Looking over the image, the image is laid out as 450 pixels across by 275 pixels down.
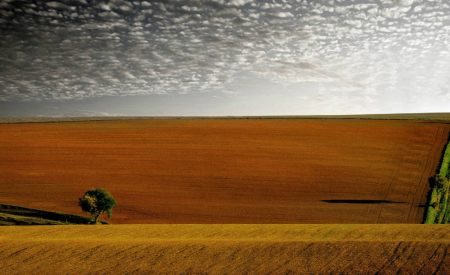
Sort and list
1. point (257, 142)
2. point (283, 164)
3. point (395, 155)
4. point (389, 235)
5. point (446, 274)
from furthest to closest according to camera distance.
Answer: point (257, 142) < point (395, 155) < point (283, 164) < point (389, 235) < point (446, 274)

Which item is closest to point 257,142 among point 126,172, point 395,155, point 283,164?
point 283,164

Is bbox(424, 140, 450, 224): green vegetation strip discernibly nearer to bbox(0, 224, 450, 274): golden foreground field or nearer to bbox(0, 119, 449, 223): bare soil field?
bbox(0, 119, 449, 223): bare soil field

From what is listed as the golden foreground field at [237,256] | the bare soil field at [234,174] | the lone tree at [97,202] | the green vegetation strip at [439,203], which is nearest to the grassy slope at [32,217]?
the bare soil field at [234,174]

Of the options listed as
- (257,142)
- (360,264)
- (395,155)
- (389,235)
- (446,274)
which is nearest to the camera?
(446,274)

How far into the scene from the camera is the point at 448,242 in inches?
346

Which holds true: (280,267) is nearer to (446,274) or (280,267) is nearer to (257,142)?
(446,274)

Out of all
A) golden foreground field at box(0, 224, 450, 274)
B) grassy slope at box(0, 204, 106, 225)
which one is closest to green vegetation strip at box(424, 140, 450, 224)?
golden foreground field at box(0, 224, 450, 274)

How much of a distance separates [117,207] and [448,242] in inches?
845

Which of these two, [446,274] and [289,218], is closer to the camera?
[446,274]

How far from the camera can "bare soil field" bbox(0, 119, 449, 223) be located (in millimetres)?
24734

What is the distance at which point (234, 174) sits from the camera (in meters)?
34.2

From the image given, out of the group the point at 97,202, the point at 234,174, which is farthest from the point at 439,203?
the point at 97,202

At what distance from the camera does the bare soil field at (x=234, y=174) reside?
24.7m

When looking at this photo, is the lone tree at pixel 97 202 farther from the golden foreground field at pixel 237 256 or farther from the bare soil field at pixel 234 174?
the golden foreground field at pixel 237 256
